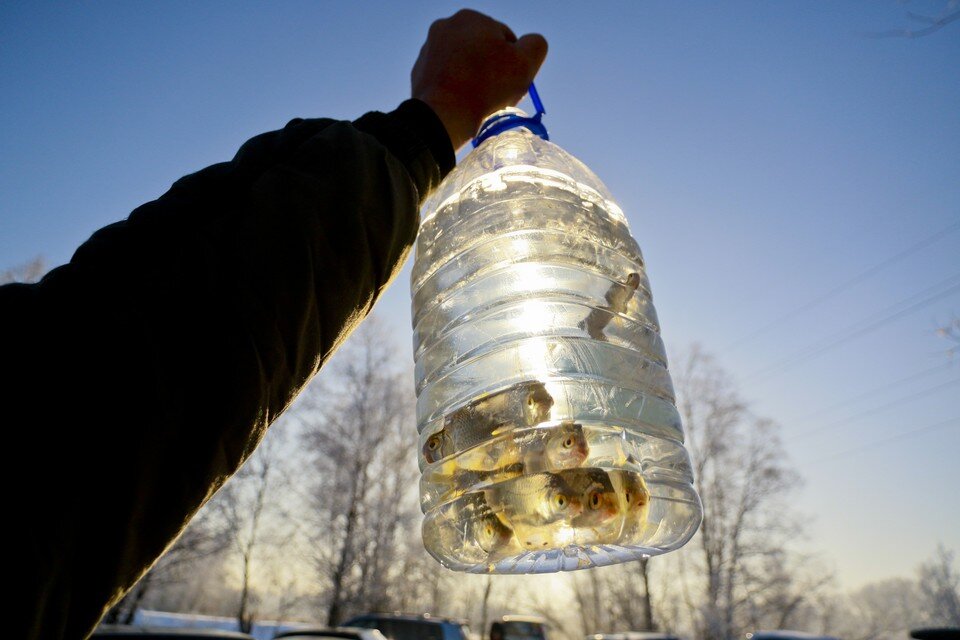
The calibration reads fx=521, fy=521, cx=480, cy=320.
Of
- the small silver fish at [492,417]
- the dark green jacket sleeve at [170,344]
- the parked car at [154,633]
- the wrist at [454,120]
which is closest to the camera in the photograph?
the dark green jacket sleeve at [170,344]

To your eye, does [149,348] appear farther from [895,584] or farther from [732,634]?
[895,584]

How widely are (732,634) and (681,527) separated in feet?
64.0

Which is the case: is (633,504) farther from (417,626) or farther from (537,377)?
(417,626)

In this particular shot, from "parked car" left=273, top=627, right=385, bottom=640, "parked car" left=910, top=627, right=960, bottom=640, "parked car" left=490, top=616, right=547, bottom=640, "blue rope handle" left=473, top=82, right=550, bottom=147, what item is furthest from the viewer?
"parked car" left=490, top=616, right=547, bottom=640

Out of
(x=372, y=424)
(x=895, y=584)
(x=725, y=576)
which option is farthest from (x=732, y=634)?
(x=895, y=584)

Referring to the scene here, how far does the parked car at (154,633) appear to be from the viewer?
3.77m

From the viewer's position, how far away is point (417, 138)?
873 millimetres

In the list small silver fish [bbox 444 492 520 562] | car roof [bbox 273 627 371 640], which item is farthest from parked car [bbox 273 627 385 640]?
small silver fish [bbox 444 492 520 562]

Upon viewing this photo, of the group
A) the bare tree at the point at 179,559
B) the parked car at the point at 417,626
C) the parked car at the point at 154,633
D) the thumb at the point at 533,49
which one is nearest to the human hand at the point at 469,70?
the thumb at the point at 533,49

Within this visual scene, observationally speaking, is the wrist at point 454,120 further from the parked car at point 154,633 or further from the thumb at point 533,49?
the parked car at point 154,633

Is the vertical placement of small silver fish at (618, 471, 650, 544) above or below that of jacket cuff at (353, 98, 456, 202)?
below

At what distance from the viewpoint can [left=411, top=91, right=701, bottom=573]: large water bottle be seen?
964 millimetres

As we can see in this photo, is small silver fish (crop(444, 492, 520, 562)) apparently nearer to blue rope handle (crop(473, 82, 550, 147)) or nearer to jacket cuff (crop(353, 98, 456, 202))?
jacket cuff (crop(353, 98, 456, 202))

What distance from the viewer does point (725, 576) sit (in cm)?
1650
